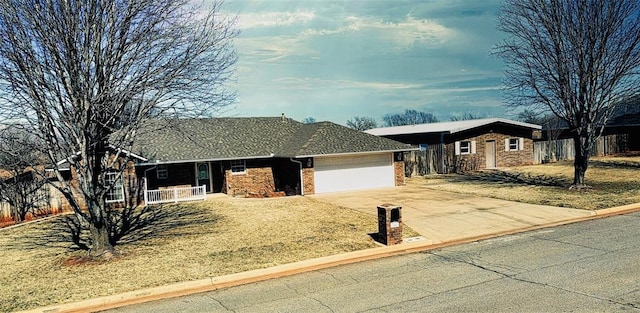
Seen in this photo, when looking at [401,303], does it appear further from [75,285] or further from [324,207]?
[324,207]

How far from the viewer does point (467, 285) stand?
26.5 feet

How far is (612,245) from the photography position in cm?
1030

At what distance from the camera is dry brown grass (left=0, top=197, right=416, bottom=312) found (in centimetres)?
921

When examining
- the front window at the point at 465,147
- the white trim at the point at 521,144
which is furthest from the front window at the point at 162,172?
the white trim at the point at 521,144

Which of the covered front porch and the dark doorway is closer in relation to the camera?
the covered front porch

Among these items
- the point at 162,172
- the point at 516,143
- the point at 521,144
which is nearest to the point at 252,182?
the point at 162,172

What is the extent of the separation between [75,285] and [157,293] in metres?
1.98

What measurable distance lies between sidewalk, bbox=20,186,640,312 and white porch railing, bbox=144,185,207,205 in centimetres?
600

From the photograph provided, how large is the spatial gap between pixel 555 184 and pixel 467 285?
16714mm

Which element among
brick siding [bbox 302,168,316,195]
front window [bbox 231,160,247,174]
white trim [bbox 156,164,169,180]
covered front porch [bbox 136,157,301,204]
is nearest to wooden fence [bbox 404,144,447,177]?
brick siding [bbox 302,168,316,195]

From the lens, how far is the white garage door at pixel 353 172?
23.4 metres

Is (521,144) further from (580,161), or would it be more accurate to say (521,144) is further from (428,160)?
(580,161)

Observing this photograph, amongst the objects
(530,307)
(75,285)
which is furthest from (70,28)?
(530,307)

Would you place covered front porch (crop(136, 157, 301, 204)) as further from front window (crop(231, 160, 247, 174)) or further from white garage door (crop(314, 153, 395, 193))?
white garage door (crop(314, 153, 395, 193))
